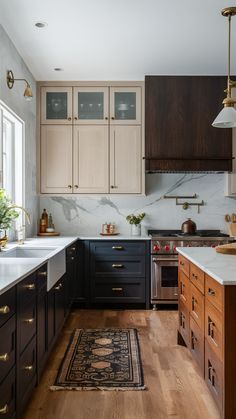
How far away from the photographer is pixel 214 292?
228cm

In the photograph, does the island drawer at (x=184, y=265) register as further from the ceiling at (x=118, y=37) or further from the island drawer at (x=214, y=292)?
the ceiling at (x=118, y=37)

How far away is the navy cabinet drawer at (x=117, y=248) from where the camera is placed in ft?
16.0

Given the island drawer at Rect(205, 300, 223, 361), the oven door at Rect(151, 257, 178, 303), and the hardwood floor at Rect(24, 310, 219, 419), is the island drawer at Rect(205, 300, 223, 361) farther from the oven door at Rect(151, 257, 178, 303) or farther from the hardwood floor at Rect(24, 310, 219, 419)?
the oven door at Rect(151, 257, 178, 303)

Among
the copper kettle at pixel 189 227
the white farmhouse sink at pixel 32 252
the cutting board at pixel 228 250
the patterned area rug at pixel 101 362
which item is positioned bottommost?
the patterned area rug at pixel 101 362

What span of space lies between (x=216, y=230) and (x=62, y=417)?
138 inches

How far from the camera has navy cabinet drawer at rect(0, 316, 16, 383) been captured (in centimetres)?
187

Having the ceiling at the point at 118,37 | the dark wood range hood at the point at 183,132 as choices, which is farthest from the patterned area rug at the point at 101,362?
the ceiling at the point at 118,37

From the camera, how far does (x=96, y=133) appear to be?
200 inches

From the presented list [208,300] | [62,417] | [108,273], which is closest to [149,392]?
[62,417]

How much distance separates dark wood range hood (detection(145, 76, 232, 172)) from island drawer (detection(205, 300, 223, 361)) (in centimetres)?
268

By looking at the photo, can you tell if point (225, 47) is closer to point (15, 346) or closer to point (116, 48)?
point (116, 48)

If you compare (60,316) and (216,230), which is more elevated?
(216,230)

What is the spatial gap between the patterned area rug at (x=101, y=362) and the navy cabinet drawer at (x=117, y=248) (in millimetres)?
1097

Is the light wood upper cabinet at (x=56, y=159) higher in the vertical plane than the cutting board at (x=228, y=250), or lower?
higher
